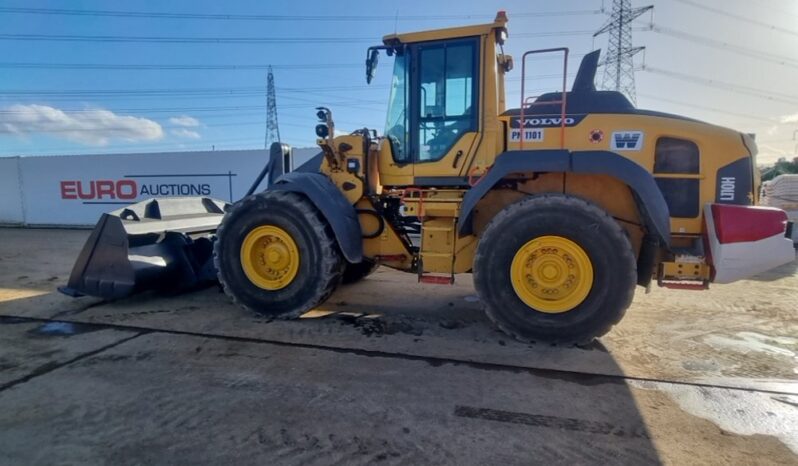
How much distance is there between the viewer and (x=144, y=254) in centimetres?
526

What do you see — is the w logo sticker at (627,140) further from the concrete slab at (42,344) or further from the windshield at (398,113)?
the concrete slab at (42,344)

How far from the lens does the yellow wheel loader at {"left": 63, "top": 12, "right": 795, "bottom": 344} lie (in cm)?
389

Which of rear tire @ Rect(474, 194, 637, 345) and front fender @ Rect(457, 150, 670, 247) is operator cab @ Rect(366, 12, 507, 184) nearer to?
front fender @ Rect(457, 150, 670, 247)

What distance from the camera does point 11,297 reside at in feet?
19.0

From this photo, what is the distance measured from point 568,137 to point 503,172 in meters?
0.78

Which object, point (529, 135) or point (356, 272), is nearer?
point (529, 135)

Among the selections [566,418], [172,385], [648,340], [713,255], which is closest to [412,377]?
[566,418]

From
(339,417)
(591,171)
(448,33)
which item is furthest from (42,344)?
(591,171)

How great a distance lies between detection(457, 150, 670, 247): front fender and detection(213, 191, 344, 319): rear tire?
4.75ft

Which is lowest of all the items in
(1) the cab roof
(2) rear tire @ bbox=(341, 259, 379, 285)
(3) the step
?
(2) rear tire @ bbox=(341, 259, 379, 285)

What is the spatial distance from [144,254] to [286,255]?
185cm

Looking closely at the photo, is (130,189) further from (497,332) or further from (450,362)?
(450,362)

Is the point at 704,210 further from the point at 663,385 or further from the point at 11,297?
the point at 11,297

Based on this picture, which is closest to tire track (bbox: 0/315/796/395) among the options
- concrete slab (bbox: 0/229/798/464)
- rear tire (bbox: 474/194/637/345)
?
concrete slab (bbox: 0/229/798/464)
